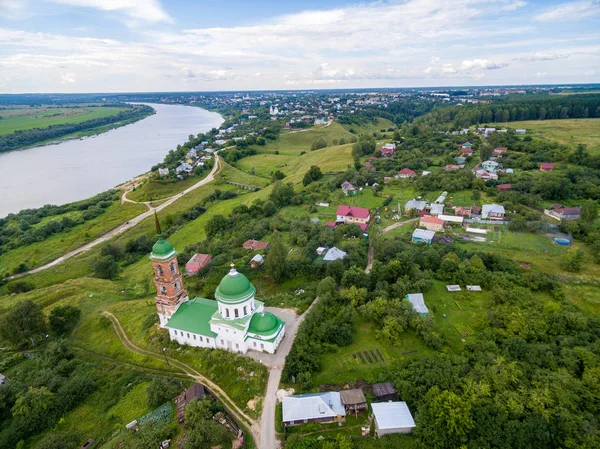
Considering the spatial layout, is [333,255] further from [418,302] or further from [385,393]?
[385,393]

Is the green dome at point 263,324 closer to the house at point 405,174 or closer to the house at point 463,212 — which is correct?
the house at point 463,212

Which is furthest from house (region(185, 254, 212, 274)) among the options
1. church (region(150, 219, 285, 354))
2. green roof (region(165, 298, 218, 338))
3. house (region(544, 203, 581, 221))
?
house (region(544, 203, 581, 221))

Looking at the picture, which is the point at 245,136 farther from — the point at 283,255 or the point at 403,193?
the point at 283,255

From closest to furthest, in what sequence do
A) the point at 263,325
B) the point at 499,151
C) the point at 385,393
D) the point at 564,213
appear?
the point at 385,393, the point at 263,325, the point at 564,213, the point at 499,151

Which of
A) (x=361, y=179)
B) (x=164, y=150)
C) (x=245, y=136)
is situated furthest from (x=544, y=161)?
(x=164, y=150)

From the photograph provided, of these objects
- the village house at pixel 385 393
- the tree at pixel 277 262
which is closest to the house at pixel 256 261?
the tree at pixel 277 262

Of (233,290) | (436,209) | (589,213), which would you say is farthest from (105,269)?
(589,213)
